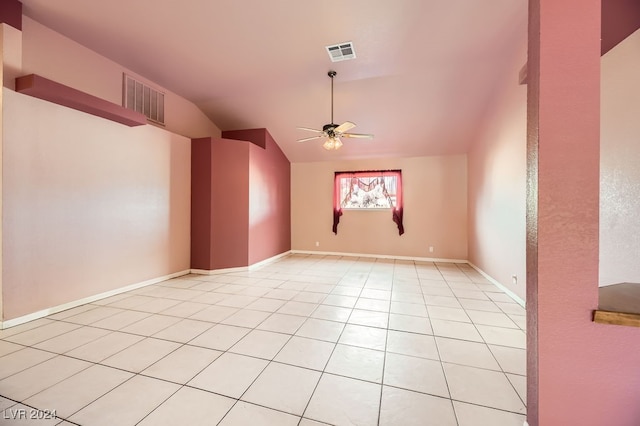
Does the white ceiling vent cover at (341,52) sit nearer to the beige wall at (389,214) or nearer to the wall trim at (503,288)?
the beige wall at (389,214)

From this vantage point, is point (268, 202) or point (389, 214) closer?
point (268, 202)

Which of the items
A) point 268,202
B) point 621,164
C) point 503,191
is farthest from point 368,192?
point 621,164

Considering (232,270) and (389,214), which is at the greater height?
(389,214)

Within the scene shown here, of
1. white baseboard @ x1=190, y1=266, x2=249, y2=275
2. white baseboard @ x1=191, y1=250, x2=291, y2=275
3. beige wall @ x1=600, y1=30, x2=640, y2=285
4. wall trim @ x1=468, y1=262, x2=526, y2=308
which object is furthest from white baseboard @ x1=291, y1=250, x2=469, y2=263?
beige wall @ x1=600, y1=30, x2=640, y2=285

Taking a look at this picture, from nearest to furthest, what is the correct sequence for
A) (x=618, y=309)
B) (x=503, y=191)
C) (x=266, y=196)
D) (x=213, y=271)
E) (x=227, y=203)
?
1. (x=618, y=309)
2. (x=503, y=191)
3. (x=213, y=271)
4. (x=227, y=203)
5. (x=266, y=196)

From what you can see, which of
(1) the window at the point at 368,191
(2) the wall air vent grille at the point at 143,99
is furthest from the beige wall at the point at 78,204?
(1) the window at the point at 368,191

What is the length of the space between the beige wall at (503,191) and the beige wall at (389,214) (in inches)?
31.3

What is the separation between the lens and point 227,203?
16.1ft

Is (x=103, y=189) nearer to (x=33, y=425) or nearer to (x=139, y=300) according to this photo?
(x=139, y=300)

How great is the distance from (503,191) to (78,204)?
602 cm

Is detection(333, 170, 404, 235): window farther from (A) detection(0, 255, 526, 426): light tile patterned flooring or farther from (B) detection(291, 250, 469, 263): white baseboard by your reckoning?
(A) detection(0, 255, 526, 426): light tile patterned flooring

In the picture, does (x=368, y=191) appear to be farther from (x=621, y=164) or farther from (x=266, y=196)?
(x=621, y=164)

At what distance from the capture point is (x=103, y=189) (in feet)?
11.2

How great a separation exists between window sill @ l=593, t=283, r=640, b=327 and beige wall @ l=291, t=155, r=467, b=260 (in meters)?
4.99
